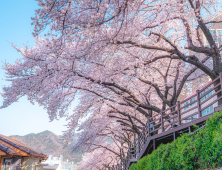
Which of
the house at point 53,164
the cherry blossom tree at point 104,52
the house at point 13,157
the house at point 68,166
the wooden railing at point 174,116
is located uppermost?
the cherry blossom tree at point 104,52

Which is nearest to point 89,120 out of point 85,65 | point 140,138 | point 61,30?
point 140,138

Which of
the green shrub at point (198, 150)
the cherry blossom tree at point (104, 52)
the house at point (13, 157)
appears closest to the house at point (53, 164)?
the house at point (13, 157)

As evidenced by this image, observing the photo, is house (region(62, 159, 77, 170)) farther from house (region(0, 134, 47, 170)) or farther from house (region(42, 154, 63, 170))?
house (region(0, 134, 47, 170))

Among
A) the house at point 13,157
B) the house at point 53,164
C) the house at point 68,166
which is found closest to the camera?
the house at point 13,157

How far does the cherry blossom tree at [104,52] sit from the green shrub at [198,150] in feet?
12.0

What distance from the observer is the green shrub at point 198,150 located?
Result: 5.31 m

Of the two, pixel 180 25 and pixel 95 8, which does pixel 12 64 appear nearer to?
pixel 95 8

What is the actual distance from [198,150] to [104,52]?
574cm

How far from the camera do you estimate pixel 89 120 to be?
Result: 61.5 ft

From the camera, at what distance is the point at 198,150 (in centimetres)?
616

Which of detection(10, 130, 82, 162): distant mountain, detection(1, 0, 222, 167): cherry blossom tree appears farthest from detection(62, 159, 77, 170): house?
detection(1, 0, 222, 167): cherry blossom tree

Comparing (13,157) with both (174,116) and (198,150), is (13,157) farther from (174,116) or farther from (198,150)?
(198,150)

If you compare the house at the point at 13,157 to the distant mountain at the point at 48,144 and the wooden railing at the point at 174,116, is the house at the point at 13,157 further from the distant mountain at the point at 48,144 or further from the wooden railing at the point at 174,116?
the distant mountain at the point at 48,144

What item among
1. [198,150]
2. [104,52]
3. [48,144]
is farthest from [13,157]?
[48,144]
